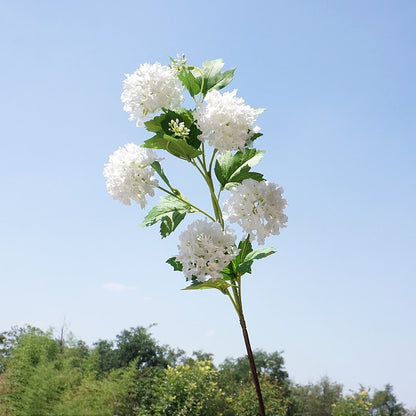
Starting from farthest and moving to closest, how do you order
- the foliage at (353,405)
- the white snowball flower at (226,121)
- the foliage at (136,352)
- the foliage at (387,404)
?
the foliage at (387,404)
the foliage at (136,352)
the foliage at (353,405)
the white snowball flower at (226,121)

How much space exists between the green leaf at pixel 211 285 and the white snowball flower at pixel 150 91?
3.19 ft

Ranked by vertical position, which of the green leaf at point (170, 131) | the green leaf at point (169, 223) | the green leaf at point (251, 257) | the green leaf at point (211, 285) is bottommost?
the green leaf at point (211, 285)

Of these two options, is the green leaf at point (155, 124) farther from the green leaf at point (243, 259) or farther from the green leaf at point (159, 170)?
the green leaf at point (243, 259)

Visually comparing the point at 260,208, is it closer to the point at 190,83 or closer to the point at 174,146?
the point at 174,146

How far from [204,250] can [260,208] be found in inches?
14.4

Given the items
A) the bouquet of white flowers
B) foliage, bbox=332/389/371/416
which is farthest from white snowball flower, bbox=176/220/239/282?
foliage, bbox=332/389/371/416

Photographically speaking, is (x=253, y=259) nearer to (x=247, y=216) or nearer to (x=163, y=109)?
(x=247, y=216)

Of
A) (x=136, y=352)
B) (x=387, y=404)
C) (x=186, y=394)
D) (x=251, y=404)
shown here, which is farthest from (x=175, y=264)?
(x=387, y=404)

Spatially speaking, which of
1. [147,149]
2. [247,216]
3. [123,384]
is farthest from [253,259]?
[123,384]

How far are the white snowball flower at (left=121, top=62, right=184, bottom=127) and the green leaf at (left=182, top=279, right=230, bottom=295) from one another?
0.97 meters

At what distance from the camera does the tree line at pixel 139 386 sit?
5977mm

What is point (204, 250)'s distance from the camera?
233 centimetres

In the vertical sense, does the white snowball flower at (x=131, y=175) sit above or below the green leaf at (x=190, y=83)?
below

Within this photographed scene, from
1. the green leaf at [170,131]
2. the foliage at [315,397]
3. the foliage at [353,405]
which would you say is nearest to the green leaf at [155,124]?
the green leaf at [170,131]
